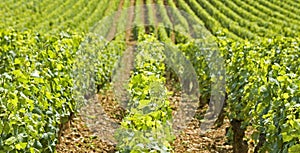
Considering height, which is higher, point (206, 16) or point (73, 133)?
→ point (206, 16)

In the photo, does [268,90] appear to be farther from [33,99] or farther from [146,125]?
[33,99]

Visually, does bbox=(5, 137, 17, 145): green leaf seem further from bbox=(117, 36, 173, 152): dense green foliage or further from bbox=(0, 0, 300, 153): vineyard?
bbox=(117, 36, 173, 152): dense green foliage

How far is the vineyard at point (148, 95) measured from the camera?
5.02 m

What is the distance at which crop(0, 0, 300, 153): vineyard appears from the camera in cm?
502

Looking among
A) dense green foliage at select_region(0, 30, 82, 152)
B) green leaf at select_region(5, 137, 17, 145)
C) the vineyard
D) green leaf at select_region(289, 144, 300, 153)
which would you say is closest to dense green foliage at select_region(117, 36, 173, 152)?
the vineyard

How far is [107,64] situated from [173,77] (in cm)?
253

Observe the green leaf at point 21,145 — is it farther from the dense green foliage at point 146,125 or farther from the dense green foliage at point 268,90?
the dense green foliage at point 268,90

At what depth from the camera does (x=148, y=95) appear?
612 centimetres

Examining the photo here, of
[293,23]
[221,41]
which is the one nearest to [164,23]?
[293,23]

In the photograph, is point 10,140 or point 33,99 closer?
point 10,140

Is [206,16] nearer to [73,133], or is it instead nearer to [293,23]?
[293,23]

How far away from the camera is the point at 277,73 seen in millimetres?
6570

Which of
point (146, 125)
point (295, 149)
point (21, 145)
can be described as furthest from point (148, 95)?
point (295, 149)

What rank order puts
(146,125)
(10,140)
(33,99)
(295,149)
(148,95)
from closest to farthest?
1. (295,149)
2. (10,140)
3. (146,125)
4. (33,99)
5. (148,95)
